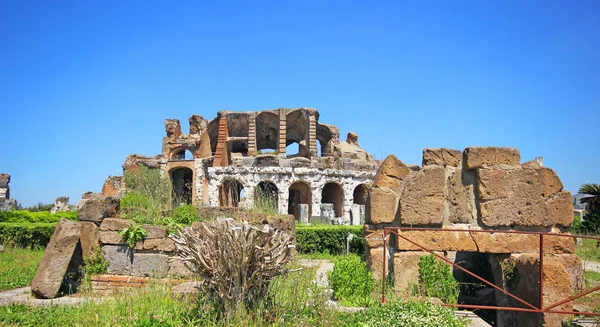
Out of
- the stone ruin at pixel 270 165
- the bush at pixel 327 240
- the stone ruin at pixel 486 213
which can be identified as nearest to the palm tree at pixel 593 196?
the stone ruin at pixel 270 165

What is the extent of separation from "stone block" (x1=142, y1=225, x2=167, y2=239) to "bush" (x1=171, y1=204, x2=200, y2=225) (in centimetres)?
38

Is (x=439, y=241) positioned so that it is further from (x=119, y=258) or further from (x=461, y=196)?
(x=119, y=258)

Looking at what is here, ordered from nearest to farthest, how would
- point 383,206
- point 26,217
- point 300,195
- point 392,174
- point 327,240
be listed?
point 383,206, point 392,174, point 327,240, point 26,217, point 300,195

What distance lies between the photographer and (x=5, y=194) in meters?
28.1

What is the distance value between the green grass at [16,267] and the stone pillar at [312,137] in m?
17.6

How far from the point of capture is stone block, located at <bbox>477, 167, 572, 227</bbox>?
5355 mm

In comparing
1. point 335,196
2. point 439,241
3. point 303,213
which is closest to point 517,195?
point 439,241

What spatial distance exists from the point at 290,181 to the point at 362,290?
1878cm

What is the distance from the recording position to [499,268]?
5.43 metres

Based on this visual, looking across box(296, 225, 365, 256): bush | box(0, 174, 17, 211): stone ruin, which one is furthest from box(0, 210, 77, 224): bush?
box(0, 174, 17, 211): stone ruin

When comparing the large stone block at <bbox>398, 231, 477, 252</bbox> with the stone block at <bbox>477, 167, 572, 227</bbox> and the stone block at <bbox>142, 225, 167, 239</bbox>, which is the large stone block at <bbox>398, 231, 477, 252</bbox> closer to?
the stone block at <bbox>477, 167, 572, 227</bbox>

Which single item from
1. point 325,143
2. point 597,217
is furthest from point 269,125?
point 597,217

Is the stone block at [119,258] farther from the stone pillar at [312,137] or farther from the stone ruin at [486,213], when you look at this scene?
the stone pillar at [312,137]

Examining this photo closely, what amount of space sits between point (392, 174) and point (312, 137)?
22416mm
